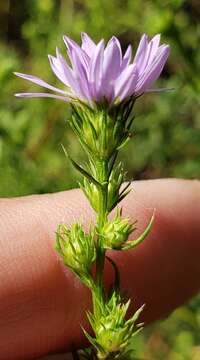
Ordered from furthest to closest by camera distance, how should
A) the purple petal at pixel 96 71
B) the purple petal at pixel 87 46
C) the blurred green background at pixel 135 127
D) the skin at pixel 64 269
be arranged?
the blurred green background at pixel 135 127 < the skin at pixel 64 269 < the purple petal at pixel 87 46 < the purple petal at pixel 96 71

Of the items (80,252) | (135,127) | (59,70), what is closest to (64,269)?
(80,252)

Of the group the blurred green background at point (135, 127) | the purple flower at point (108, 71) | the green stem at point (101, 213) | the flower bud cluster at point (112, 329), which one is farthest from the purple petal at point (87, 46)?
the blurred green background at point (135, 127)

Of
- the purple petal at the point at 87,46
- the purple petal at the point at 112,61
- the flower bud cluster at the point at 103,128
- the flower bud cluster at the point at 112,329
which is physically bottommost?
the flower bud cluster at the point at 112,329

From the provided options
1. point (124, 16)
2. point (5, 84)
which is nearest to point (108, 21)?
point (124, 16)

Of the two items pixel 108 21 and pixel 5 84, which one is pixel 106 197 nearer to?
pixel 5 84

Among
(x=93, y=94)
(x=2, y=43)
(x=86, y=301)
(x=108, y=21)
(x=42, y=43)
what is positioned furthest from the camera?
(x=2, y=43)

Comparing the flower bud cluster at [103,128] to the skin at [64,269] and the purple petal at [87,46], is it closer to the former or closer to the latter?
the purple petal at [87,46]
